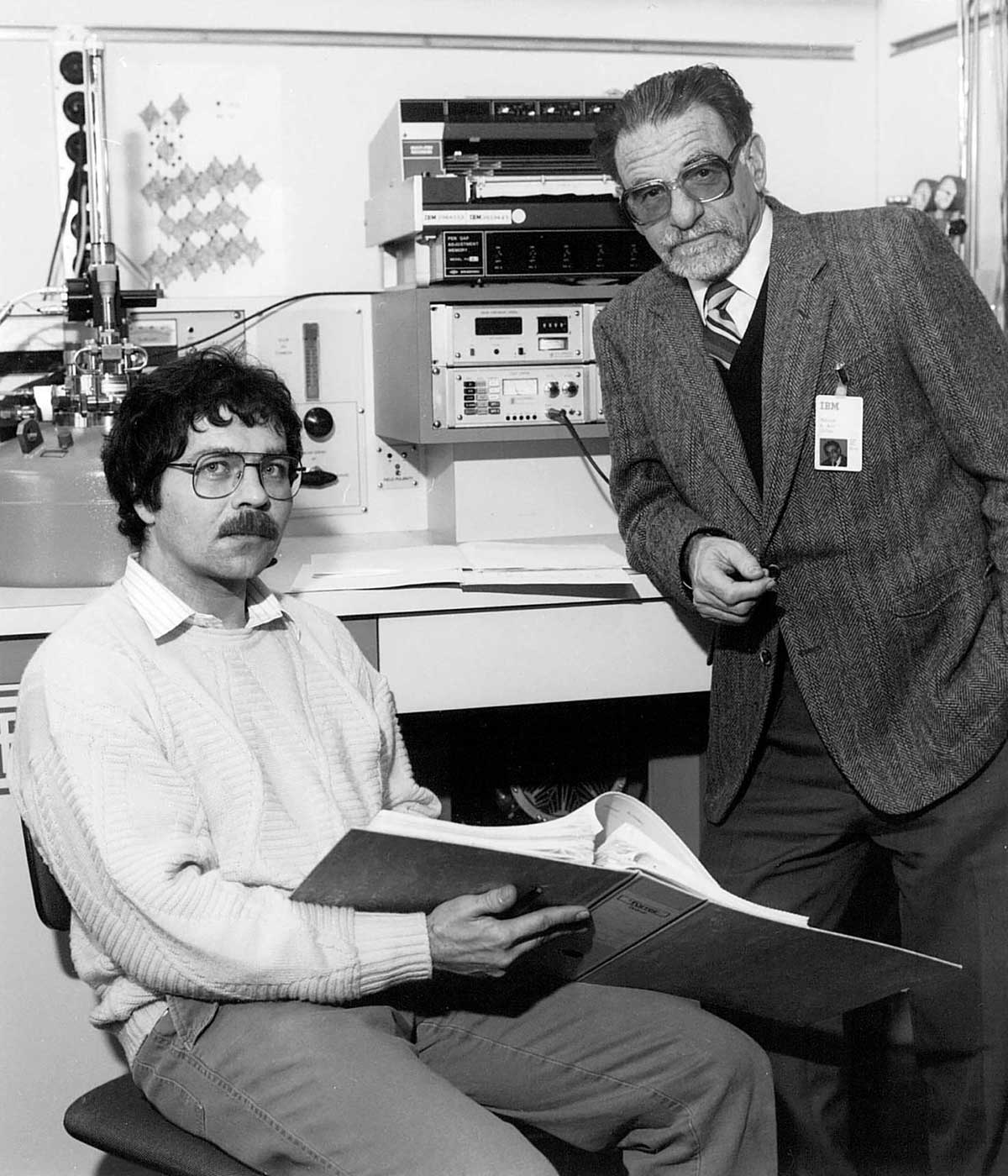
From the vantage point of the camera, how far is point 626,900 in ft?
4.29

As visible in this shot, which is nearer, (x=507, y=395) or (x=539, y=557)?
(x=539, y=557)

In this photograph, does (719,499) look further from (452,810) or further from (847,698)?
(452,810)

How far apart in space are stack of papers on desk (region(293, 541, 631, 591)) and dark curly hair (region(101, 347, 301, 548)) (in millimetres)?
450

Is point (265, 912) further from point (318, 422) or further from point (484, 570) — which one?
→ point (318, 422)

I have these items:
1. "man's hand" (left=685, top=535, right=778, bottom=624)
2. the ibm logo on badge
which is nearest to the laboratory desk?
the ibm logo on badge

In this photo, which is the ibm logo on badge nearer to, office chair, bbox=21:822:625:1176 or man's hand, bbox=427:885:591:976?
office chair, bbox=21:822:625:1176

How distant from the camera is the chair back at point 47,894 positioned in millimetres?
1498

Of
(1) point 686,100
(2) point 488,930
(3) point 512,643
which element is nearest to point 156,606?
(2) point 488,930

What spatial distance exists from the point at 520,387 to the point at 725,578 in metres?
0.70

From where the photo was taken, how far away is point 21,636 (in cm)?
188

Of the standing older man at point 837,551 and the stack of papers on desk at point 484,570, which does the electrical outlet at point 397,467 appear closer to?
the stack of papers on desk at point 484,570

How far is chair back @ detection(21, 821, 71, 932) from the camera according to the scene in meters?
1.50

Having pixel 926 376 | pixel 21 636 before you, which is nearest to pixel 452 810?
pixel 21 636

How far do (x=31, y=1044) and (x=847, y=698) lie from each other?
1.20 m
